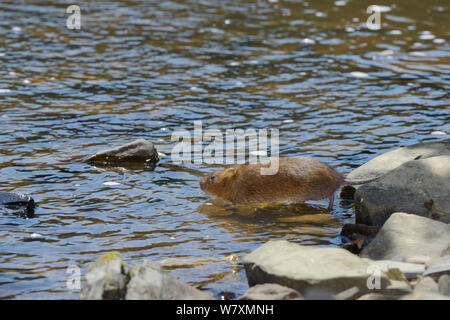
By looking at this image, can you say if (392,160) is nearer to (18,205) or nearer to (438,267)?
(438,267)

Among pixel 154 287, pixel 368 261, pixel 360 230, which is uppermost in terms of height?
pixel 154 287

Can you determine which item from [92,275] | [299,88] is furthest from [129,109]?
[92,275]

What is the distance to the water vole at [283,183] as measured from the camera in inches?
300

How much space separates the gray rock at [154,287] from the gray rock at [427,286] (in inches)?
62.6

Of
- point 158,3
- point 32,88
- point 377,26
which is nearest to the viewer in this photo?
point 32,88

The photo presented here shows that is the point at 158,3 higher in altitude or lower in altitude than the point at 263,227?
higher

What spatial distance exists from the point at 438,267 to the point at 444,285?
0.29 m

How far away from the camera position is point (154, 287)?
16.9 ft

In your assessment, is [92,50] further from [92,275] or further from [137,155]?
[92,275]

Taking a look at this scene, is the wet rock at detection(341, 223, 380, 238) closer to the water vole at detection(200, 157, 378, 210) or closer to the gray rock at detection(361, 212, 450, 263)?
the gray rock at detection(361, 212, 450, 263)

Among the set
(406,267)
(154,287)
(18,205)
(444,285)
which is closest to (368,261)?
(406,267)

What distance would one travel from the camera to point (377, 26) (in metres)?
16.6

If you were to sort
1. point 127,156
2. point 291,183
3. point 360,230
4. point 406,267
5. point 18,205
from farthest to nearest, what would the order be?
point 127,156, point 291,183, point 18,205, point 360,230, point 406,267
